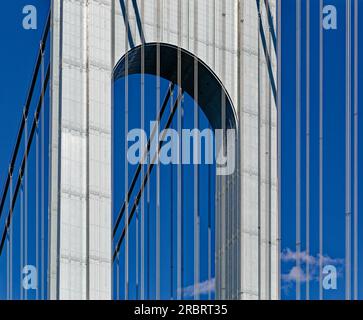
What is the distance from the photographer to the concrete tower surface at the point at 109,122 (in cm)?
1553

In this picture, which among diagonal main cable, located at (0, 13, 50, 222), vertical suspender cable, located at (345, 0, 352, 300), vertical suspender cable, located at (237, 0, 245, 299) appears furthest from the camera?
diagonal main cable, located at (0, 13, 50, 222)

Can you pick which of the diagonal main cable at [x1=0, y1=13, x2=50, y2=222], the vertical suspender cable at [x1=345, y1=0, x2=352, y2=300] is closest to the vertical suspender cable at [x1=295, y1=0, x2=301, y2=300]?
the vertical suspender cable at [x1=345, y1=0, x2=352, y2=300]

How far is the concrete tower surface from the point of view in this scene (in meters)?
15.5

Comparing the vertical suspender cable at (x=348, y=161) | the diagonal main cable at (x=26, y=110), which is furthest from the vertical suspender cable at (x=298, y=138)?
the diagonal main cable at (x=26, y=110)

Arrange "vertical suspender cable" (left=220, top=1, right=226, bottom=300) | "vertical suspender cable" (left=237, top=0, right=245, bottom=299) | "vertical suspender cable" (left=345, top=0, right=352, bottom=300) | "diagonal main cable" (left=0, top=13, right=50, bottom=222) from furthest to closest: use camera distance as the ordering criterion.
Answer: "diagonal main cable" (left=0, top=13, right=50, bottom=222), "vertical suspender cable" (left=220, top=1, right=226, bottom=300), "vertical suspender cable" (left=237, top=0, right=245, bottom=299), "vertical suspender cable" (left=345, top=0, right=352, bottom=300)

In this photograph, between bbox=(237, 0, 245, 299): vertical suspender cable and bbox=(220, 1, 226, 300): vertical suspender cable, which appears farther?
bbox=(220, 1, 226, 300): vertical suspender cable

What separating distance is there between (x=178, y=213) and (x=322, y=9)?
2.71 meters

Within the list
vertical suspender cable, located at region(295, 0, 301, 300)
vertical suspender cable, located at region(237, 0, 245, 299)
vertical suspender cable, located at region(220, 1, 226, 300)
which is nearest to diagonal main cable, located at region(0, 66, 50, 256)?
vertical suspender cable, located at region(220, 1, 226, 300)

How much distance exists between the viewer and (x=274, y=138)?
1622cm

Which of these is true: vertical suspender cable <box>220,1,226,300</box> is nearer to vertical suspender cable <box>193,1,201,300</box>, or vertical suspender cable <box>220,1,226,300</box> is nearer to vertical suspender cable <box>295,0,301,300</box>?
vertical suspender cable <box>193,1,201,300</box>

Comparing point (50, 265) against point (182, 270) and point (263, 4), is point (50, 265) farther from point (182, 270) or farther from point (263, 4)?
point (263, 4)

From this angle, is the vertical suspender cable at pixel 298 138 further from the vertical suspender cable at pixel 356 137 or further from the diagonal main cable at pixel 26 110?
the diagonal main cable at pixel 26 110

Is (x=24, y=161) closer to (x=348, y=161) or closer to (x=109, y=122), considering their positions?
(x=109, y=122)
